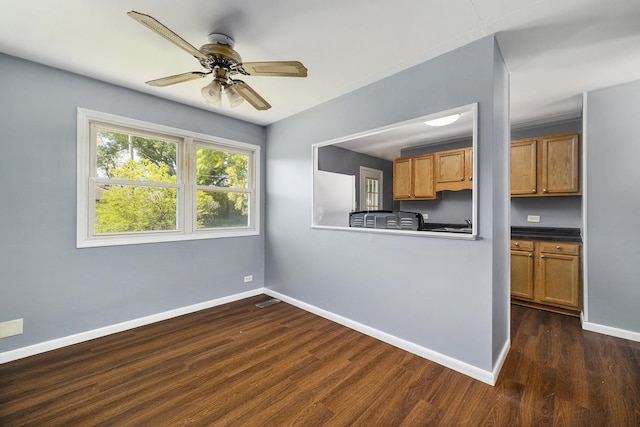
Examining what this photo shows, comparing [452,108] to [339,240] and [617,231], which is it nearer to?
[339,240]

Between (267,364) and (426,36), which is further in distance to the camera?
(267,364)

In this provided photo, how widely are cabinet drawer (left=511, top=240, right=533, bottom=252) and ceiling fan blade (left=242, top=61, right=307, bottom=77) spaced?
3.34 metres

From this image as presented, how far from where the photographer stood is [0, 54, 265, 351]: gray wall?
215 centimetres

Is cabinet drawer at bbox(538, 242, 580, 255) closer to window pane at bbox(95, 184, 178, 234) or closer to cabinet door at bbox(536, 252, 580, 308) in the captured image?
cabinet door at bbox(536, 252, 580, 308)

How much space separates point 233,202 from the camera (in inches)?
144

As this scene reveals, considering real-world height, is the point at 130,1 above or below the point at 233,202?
above

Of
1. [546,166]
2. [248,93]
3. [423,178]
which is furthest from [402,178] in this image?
[248,93]

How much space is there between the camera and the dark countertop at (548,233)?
3.11 metres

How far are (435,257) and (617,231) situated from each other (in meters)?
1.99

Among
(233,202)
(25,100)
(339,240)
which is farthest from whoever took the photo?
(233,202)

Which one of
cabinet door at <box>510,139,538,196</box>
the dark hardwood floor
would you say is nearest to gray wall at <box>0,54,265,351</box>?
the dark hardwood floor

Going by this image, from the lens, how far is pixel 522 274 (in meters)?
3.33

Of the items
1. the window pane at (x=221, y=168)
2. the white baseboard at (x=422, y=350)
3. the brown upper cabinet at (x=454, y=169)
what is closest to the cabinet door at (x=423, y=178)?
the brown upper cabinet at (x=454, y=169)

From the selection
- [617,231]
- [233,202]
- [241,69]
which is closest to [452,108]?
[241,69]
